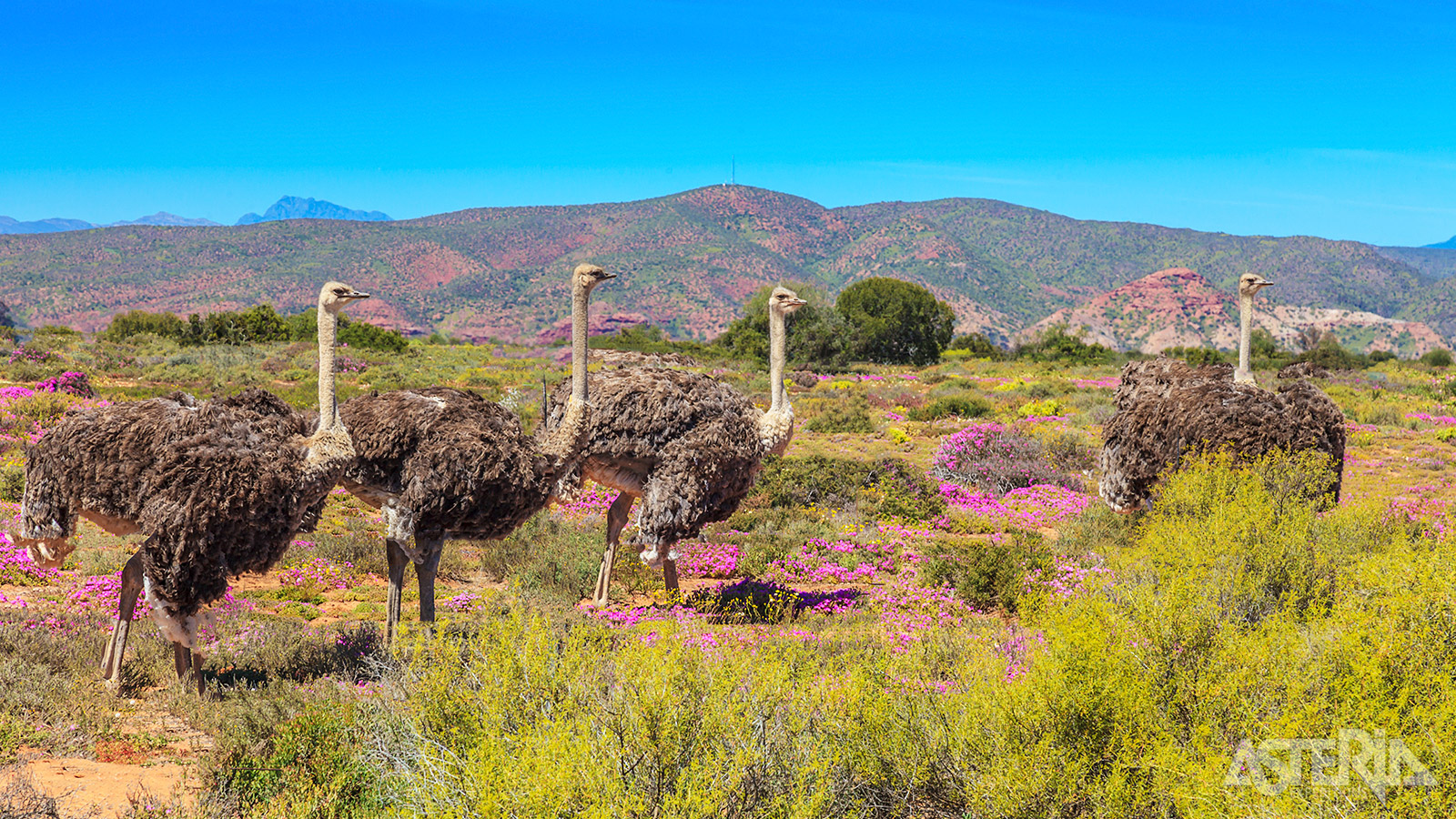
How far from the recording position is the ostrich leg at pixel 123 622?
6207mm

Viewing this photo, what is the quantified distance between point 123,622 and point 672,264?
434 feet

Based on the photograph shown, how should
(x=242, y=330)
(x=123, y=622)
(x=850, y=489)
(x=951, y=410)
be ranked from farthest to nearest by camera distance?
(x=242, y=330) < (x=951, y=410) < (x=850, y=489) < (x=123, y=622)

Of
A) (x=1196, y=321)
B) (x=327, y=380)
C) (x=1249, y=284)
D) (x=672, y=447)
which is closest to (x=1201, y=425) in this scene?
(x=1249, y=284)

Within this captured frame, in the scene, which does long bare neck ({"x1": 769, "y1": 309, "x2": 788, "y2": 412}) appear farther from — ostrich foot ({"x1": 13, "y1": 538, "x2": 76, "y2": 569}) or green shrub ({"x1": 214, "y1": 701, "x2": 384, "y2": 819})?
ostrich foot ({"x1": 13, "y1": 538, "x2": 76, "y2": 569})

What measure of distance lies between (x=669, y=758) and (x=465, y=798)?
0.86 m

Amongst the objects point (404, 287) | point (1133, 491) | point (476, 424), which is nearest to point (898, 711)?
point (476, 424)

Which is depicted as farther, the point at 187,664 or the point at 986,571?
the point at 986,571

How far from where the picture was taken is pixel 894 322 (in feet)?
164

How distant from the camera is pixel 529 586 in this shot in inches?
364

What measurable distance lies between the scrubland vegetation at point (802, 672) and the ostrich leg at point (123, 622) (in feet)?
0.35

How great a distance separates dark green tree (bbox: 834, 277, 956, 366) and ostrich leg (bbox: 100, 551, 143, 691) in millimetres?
39439

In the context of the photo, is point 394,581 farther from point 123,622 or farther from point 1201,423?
point 1201,423

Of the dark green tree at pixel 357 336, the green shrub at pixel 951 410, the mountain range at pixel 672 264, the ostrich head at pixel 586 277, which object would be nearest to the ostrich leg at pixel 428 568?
the ostrich head at pixel 586 277

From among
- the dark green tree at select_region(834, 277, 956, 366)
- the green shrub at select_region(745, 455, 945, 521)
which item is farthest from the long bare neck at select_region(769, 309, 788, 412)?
the dark green tree at select_region(834, 277, 956, 366)
